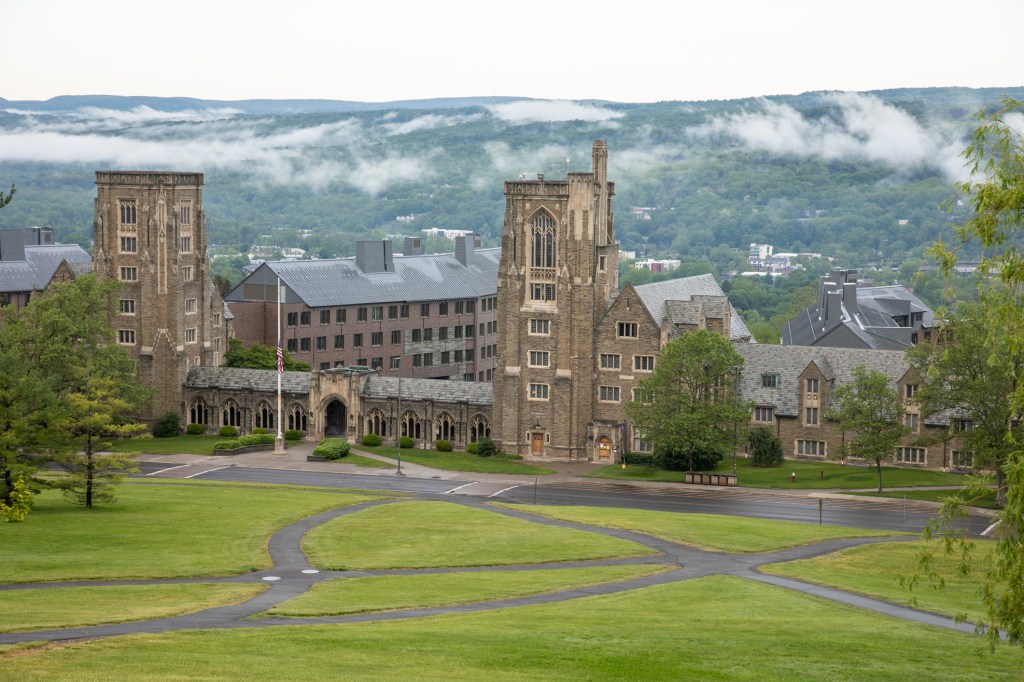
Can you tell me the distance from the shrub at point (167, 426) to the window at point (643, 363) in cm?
4561

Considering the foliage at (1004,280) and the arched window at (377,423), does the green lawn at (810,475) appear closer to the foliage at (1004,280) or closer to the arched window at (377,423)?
the arched window at (377,423)

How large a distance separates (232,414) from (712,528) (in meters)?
66.3

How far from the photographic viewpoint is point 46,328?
126500 millimetres

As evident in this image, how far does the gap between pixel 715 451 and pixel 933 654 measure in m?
65.9

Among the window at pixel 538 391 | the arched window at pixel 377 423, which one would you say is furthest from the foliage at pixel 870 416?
the arched window at pixel 377 423

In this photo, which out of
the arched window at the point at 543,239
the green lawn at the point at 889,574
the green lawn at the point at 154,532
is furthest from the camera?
the arched window at the point at 543,239

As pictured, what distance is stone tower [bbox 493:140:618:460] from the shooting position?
13212cm

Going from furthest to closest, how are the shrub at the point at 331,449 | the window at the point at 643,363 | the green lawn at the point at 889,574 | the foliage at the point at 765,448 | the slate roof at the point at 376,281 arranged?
the slate roof at the point at 376,281 < the window at the point at 643,363 < the shrub at the point at 331,449 < the foliage at the point at 765,448 < the green lawn at the point at 889,574

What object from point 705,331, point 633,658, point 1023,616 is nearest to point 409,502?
point 705,331

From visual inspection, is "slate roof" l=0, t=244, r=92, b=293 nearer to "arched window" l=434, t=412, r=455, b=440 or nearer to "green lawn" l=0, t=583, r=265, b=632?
"arched window" l=434, t=412, r=455, b=440

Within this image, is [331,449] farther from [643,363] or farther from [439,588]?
[439,588]

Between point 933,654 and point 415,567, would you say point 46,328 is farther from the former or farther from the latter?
point 933,654

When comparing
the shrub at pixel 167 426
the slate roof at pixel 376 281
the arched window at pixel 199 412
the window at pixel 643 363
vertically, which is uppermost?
the slate roof at pixel 376 281

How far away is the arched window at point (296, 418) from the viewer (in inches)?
5669
